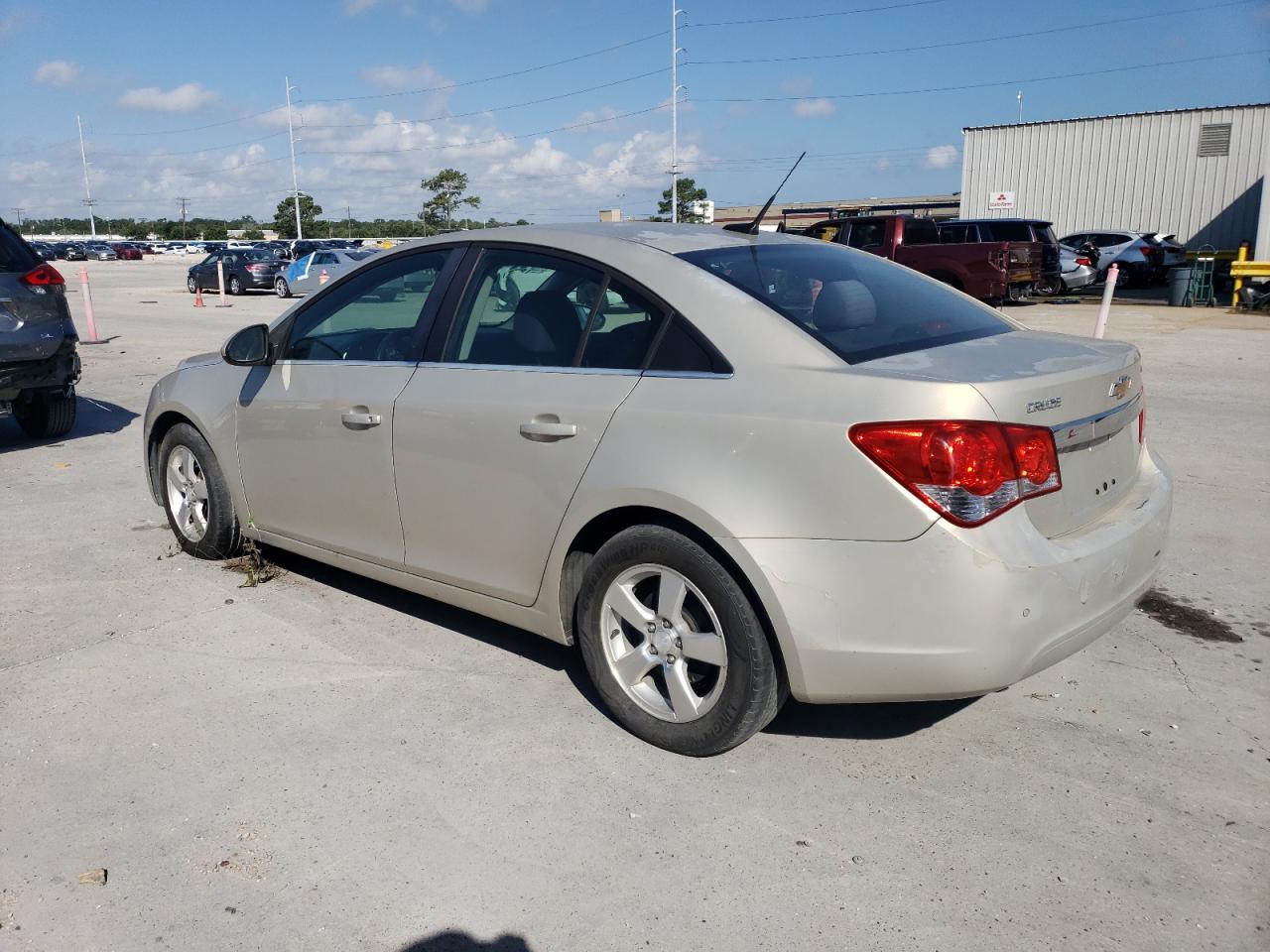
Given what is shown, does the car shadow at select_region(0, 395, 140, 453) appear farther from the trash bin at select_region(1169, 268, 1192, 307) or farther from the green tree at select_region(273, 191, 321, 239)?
the green tree at select_region(273, 191, 321, 239)

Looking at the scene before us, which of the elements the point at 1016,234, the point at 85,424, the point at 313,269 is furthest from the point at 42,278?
the point at 313,269

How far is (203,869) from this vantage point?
2930 mm

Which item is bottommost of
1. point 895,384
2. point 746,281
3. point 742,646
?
point 742,646

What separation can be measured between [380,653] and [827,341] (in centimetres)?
225

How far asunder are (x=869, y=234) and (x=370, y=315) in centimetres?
1828

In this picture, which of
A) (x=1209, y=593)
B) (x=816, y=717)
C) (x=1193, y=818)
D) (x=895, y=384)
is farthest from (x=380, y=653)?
(x=1209, y=593)

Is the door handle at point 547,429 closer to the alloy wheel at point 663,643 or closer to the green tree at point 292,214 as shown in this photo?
the alloy wheel at point 663,643

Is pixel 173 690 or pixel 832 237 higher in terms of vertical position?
pixel 832 237

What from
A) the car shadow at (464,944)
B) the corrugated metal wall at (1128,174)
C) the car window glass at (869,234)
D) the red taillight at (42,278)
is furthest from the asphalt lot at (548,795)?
the corrugated metal wall at (1128,174)

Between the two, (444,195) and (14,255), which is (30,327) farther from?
(444,195)

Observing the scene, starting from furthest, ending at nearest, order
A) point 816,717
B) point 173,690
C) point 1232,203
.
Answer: point 1232,203, point 173,690, point 816,717

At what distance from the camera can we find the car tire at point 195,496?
5191mm

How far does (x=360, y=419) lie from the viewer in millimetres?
4250

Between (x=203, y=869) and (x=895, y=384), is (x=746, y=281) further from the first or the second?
(x=203, y=869)
